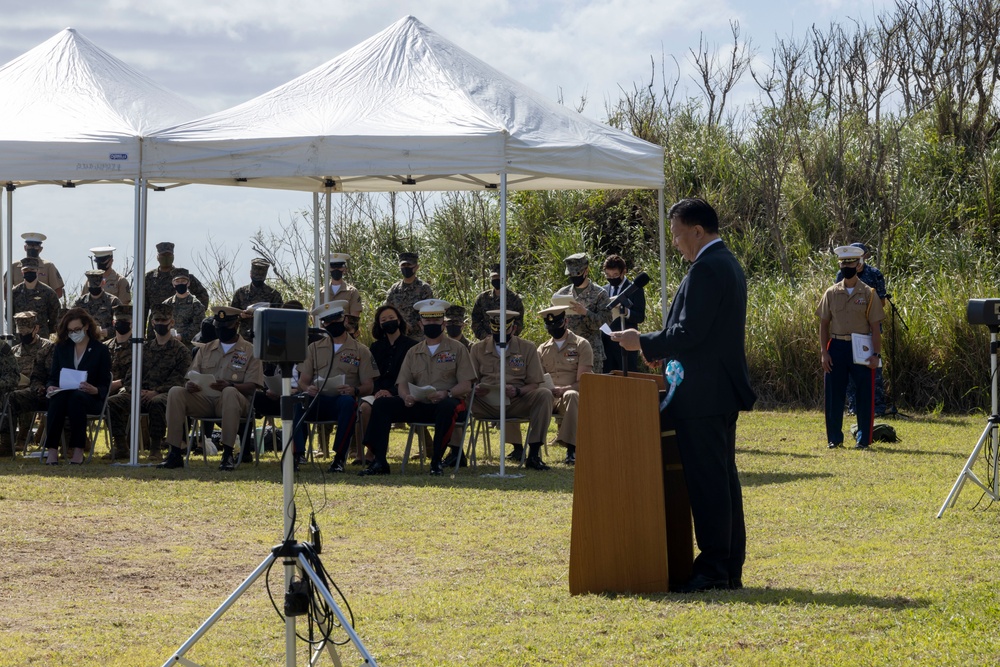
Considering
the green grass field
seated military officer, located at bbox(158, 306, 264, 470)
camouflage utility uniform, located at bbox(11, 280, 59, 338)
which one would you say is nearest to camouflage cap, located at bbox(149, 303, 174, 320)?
seated military officer, located at bbox(158, 306, 264, 470)

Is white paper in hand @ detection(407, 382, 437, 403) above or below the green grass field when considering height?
above

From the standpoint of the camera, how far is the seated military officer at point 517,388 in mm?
12008

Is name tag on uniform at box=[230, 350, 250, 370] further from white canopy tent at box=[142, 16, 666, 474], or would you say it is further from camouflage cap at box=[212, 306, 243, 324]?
white canopy tent at box=[142, 16, 666, 474]

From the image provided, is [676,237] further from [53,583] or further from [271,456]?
[271,456]

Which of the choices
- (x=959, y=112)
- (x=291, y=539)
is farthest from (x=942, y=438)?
(x=959, y=112)

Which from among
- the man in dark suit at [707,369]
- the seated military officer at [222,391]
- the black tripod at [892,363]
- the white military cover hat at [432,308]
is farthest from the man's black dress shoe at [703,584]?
the black tripod at [892,363]

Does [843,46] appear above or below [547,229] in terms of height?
above

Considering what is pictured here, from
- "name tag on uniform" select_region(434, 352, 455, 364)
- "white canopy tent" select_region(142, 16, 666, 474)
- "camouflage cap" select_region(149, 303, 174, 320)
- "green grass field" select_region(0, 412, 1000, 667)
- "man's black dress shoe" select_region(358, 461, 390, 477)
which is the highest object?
"white canopy tent" select_region(142, 16, 666, 474)

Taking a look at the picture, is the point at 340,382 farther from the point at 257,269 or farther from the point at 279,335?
the point at 279,335

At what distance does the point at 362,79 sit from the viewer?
12742mm

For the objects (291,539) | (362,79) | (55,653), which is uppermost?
(362,79)

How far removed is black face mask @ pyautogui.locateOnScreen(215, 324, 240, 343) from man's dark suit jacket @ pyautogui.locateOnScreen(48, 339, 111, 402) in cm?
108

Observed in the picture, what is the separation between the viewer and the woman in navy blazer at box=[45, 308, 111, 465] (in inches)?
498

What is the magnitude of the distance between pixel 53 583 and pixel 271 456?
251 inches
